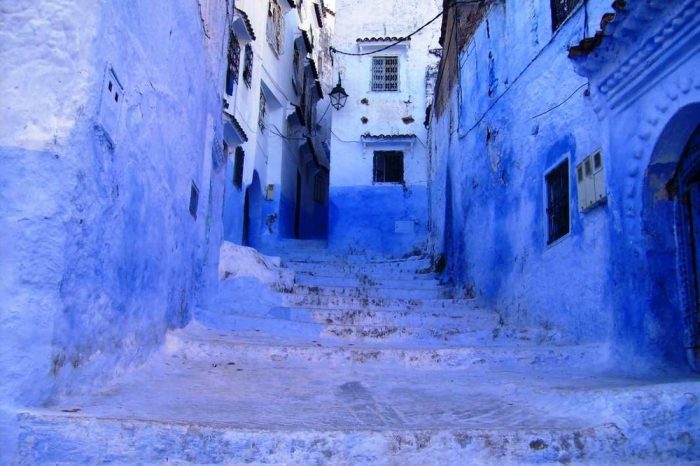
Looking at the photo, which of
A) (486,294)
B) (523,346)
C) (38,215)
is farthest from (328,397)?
(486,294)

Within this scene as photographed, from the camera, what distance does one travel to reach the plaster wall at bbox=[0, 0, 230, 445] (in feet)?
9.29

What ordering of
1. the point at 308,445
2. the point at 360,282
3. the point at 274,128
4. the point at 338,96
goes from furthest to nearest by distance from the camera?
the point at 338,96, the point at 274,128, the point at 360,282, the point at 308,445

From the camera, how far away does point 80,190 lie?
3078 millimetres

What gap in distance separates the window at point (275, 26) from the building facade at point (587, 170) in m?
8.25

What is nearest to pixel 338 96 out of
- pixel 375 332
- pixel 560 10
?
pixel 560 10

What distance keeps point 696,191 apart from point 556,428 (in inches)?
97.6

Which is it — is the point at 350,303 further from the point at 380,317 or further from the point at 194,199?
the point at 194,199

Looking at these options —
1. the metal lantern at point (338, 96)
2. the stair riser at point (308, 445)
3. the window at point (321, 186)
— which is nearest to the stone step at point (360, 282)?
the stair riser at point (308, 445)

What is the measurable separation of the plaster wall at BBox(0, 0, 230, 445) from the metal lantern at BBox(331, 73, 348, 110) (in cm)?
1281

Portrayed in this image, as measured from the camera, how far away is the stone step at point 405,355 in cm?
526

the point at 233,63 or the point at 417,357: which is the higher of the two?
the point at 233,63

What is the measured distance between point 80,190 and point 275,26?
15.0 metres

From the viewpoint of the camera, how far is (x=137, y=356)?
428 cm

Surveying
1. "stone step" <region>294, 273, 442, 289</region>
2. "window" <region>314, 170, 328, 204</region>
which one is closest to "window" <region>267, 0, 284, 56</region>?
"window" <region>314, 170, 328, 204</region>
